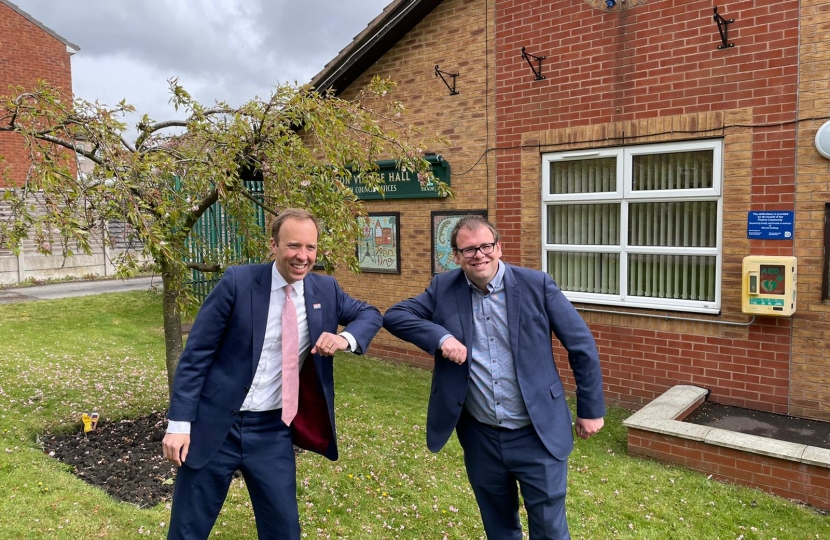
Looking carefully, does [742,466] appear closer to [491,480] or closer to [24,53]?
[491,480]

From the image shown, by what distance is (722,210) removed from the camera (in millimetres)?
6055

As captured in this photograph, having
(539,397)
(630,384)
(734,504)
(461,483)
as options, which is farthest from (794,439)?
(539,397)

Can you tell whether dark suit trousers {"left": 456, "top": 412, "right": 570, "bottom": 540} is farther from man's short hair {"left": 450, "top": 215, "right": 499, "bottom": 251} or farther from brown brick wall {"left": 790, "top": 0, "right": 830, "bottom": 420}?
brown brick wall {"left": 790, "top": 0, "right": 830, "bottom": 420}

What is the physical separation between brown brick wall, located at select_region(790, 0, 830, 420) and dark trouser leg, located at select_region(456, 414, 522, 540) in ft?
13.5

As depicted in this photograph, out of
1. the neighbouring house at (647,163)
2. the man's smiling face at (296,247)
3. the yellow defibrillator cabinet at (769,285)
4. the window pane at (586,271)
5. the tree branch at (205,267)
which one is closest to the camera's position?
the man's smiling face at (296,247)

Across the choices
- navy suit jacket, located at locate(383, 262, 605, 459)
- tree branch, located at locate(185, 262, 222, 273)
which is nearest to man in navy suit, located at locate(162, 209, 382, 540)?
navy suit jacket, located at locate(383, 262, 605, 459)

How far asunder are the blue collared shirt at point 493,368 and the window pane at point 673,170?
14.0 ft

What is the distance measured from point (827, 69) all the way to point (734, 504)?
3.86 metres

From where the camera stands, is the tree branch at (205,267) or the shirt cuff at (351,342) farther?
the tree branch at (205,267)

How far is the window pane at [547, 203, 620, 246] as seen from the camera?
6.92m

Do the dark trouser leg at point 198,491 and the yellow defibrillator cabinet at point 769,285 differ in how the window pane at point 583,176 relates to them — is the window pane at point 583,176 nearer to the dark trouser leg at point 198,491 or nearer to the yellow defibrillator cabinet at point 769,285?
the yellow defibrillator cabinet at point 769,285

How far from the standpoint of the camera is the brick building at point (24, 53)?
21.9 metres

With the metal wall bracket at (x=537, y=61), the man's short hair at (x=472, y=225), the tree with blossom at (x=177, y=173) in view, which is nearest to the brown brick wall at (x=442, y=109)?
the metal wall bracket at (x=537, y=61)

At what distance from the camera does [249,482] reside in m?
2.92
